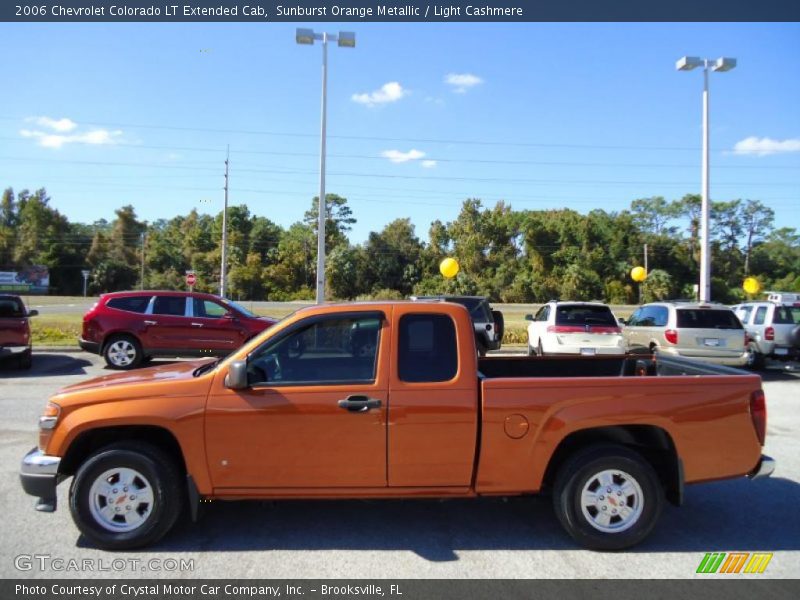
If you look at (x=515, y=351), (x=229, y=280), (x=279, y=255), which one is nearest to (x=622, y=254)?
(x=279, y=255)

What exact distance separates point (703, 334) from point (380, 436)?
426 inches

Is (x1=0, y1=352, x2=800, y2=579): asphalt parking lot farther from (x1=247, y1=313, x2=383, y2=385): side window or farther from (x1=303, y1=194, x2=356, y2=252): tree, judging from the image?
(x1=303, y1=194, x2=356, y2=252): tree

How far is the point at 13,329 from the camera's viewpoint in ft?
40.5

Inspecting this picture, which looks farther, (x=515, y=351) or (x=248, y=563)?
(x=515, y=351)

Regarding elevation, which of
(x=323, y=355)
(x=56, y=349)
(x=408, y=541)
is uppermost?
(x=323, y=355)

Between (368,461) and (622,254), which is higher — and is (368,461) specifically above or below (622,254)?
below

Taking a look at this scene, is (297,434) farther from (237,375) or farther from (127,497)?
(127,497)

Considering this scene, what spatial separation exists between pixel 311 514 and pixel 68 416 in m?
A: 1.92

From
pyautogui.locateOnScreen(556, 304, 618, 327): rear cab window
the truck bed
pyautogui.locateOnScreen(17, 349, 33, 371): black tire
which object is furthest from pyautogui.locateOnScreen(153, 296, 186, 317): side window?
the truck bed

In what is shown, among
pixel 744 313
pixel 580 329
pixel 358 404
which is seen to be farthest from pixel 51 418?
pixel 744 313

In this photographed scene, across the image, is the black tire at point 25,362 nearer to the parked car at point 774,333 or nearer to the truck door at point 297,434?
the truck door at point 297,434

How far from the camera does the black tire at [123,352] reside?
1315cm
